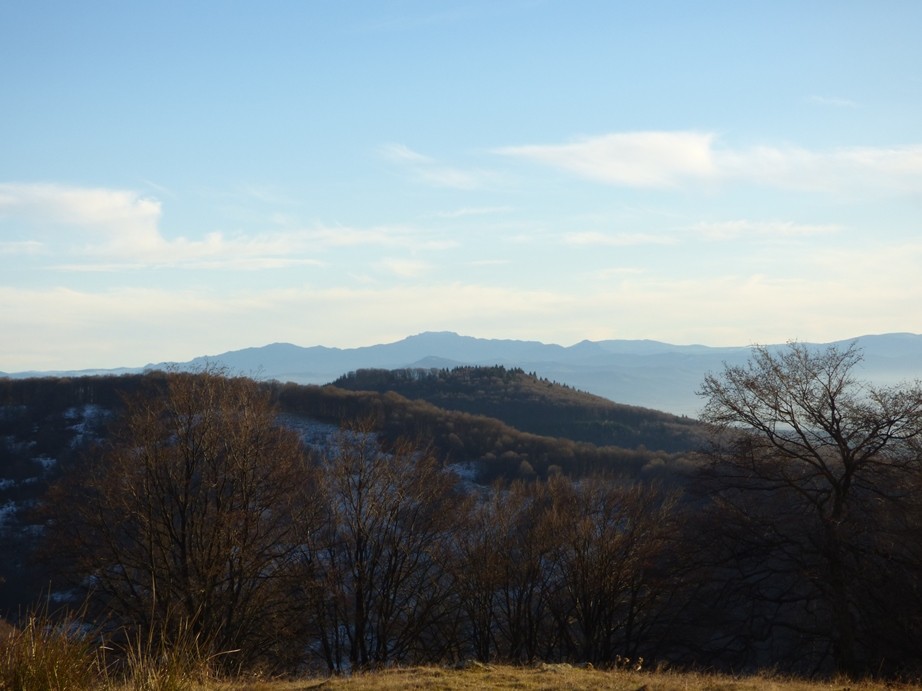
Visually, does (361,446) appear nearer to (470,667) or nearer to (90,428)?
(470,667)

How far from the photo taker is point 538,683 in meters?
11.1

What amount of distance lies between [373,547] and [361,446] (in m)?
3.29

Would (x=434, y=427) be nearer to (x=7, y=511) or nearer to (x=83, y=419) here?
(x=83, y=419)

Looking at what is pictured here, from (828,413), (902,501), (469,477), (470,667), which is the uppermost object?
(828,413)

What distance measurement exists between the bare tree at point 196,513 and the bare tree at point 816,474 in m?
12.0

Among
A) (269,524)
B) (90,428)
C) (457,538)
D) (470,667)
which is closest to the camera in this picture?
(470,667)

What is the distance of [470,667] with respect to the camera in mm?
13438

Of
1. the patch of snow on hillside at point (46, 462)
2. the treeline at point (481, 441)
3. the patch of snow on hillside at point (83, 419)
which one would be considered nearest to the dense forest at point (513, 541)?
the treeline at point (481, 441)

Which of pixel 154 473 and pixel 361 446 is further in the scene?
pixel 361 446

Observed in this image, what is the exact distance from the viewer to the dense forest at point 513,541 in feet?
64.1

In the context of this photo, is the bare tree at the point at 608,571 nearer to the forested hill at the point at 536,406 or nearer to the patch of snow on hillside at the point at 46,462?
the forested hill at the point at 536,406

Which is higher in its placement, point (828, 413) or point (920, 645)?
point (828, 413)

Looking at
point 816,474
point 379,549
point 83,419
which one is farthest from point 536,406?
point 816,474

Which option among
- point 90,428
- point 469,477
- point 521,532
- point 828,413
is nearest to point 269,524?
point 521,532
